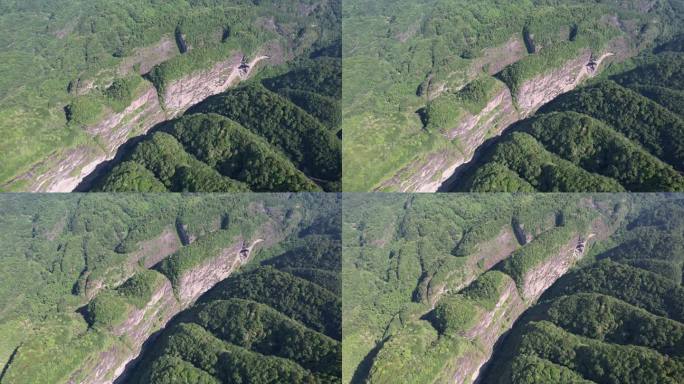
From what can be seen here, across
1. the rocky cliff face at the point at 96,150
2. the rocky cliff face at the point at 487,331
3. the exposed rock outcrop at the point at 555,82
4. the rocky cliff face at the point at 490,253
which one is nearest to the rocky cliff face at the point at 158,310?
the rocky cliff face at the point at 96,150

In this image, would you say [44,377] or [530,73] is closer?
[44,377]

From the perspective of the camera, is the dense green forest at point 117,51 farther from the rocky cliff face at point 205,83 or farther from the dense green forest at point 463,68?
the dense green forest at point 463,68

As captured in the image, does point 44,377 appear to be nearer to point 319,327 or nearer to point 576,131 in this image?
point 319,327

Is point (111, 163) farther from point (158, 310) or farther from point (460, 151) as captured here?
point (460, 151)

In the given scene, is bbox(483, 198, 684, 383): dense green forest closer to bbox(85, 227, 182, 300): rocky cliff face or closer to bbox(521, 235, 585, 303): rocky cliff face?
bbox(521, 235, 585, 303): rocky cliff face

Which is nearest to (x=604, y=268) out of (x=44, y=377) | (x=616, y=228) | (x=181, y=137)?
(x=616, y=228)

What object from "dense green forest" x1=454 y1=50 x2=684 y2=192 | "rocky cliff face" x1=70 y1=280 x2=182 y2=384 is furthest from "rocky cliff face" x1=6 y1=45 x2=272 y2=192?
"dense green forest" x1=454 y1=50 x2=684 y2=192
